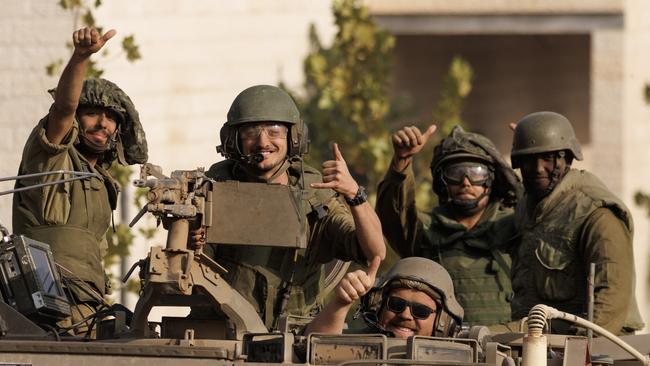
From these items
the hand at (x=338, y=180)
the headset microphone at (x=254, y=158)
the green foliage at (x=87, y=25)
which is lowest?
the hand at (x=338, y=180)

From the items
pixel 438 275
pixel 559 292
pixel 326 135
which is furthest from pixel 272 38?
pixel 438 275

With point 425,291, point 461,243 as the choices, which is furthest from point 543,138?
point 425,291

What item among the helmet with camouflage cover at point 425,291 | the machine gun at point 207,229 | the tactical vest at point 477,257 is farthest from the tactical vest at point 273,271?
the tactical vest at point 477,257

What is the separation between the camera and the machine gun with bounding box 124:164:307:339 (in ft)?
41.5

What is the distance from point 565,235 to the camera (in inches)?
628

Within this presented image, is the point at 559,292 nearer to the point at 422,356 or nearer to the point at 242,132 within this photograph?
the point at 242,132

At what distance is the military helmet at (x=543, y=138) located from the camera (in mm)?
16344

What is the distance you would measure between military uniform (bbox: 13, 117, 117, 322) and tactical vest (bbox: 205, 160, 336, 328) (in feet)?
3.06

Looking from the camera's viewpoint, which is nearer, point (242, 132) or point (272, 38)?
point (242, 132)

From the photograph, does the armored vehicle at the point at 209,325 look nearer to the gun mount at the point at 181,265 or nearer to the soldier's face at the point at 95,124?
the gun mount at the point at 181,265

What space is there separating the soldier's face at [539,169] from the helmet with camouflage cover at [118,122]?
2.95 meters

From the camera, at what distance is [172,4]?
26578mm

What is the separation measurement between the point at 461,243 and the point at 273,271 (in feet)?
9.67

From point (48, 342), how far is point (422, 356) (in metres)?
2.04
